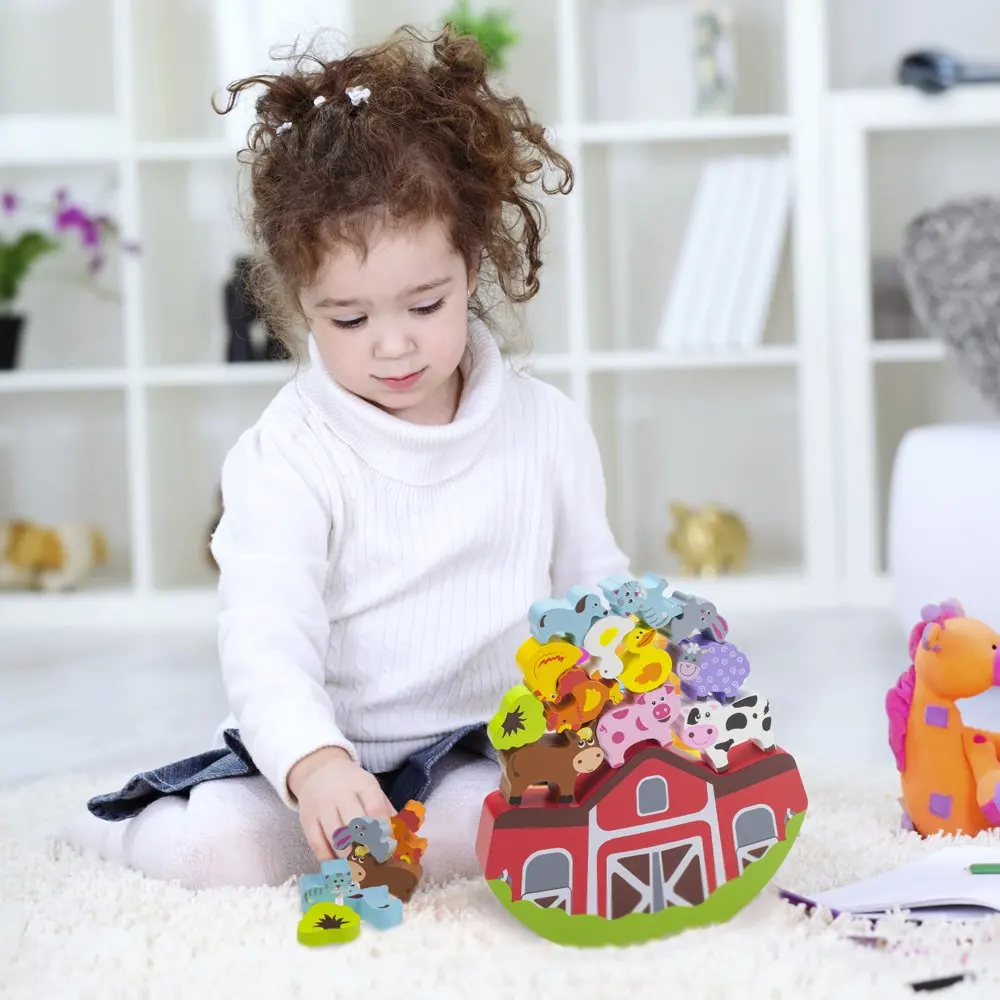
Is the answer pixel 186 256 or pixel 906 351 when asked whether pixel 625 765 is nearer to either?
pixel 906 351

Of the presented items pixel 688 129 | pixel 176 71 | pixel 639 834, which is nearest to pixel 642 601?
pixel 639 834

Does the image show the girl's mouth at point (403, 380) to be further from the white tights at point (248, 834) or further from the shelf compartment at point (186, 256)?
the shelf compartment at point (186, 256)

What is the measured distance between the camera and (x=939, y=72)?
2506 mm

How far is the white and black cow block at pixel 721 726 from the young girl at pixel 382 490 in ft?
0.72

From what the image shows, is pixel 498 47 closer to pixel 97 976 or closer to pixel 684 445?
pixel 684 445

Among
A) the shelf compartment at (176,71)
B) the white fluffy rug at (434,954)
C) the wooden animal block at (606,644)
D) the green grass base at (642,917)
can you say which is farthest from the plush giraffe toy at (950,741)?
the shelf compartment at (176,71)

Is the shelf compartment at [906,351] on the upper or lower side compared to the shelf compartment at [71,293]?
lower

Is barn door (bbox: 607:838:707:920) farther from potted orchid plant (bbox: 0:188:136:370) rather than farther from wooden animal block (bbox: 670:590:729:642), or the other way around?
potted orchid plant (bbox: 0:188:136:370)

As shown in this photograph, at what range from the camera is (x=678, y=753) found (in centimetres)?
94

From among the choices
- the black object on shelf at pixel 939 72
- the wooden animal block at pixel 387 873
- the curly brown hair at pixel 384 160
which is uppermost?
the black object on shelf at pixel 939 72

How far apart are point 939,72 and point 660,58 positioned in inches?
20.1

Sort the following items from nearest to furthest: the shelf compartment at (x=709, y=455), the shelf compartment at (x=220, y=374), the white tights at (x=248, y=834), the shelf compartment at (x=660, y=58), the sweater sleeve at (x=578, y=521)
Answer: the white tights at (x=248, y=834)
the sweater sleeve at (x=578, y=521)
the shelf compartment at (x=220, y=374)
the shelf compartment at (x=660, y=58)
the shelf compartment at (x=709, y=455)

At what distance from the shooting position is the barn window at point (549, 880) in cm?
Answer: 91

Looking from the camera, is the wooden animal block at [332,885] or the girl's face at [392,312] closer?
the wooden animal block at [332,885]
